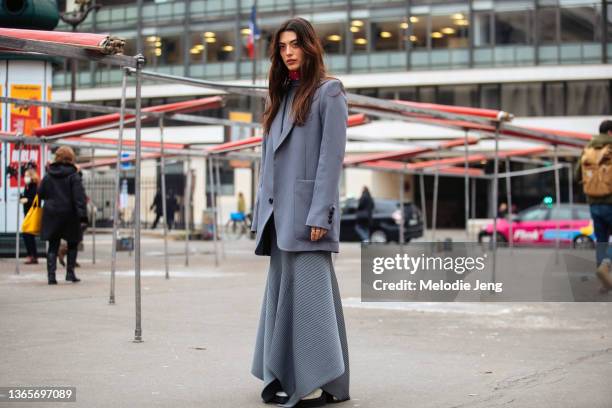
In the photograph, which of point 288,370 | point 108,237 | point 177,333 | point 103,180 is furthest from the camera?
point 108,237

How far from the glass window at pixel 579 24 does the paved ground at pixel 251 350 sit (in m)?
34.8

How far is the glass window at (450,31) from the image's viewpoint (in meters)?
45.2

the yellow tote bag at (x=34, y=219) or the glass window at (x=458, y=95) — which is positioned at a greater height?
the glass window at (x=458, y=95)

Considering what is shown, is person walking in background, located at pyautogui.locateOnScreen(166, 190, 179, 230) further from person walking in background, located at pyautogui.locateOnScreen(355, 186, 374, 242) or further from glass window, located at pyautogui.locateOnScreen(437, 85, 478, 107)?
glass window, located at pyautogui.locateOnScreen(437, 85, 478, 107)

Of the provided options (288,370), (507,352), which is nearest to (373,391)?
(288,370)

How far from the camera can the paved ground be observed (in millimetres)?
5410

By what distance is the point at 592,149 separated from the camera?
11.4m

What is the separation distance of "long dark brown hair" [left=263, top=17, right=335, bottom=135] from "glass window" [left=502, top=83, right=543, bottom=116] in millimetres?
39970

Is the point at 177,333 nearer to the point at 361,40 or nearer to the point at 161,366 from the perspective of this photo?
the point at 161,366

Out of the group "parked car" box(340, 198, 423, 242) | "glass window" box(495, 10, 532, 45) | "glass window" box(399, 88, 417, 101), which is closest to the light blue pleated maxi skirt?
"parked car" box(340, 198, 423, 242)

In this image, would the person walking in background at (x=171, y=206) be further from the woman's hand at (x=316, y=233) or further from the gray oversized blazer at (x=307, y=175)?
the woman's hand at (x=316, y=233)

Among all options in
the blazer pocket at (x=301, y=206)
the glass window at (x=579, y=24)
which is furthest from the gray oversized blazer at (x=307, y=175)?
the glass window at (x=579, y=24)

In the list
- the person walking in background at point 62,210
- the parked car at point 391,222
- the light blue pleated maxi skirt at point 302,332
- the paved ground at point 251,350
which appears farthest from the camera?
the parked car at point 391,222

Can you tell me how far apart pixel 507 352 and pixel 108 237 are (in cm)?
2624
